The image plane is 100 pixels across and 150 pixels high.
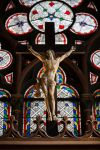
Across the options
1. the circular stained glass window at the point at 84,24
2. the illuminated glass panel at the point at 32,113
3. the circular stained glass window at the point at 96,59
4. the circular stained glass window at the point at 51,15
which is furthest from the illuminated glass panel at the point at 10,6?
the illuminated glass panel at the point at 32,113

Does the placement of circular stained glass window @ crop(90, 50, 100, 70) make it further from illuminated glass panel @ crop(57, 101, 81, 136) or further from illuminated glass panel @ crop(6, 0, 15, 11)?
illuminated glass panel @ crop(6, 0, 15, 11)

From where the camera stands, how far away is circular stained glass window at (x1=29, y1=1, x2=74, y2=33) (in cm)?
1225

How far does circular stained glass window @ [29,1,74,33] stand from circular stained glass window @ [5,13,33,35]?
0.17 meters

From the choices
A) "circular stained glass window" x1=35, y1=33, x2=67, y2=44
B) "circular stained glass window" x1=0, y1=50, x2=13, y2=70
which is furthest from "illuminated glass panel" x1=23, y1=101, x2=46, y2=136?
"circular stained glass window" x1=35, y1=33, x2=67, y2=44

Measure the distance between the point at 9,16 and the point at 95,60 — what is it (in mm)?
2665

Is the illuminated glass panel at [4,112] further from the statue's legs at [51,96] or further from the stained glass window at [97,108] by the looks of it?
the statue's legs at [51,96]

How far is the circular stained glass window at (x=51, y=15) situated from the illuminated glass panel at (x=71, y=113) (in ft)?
7.53

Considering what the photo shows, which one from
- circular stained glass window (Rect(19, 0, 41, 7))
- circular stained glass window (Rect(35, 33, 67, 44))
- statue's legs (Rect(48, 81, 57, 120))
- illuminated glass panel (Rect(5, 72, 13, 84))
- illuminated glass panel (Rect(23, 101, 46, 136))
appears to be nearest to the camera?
statue's legs (Rect(48, 81, 57, 120))

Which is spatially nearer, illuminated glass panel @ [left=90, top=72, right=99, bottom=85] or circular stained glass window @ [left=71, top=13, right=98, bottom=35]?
illuminated glass panel @ [left=90, top=72, right=99, bottom=85]

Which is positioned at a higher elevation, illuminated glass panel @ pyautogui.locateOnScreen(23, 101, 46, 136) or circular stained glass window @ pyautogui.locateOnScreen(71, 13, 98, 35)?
circular stained glass window @ pyautogui.locateOnScreen(71, 13, 98, 35)

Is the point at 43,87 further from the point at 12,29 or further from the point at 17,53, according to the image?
the point at 12,29

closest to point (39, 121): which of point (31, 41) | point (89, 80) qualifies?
point (89, 80)

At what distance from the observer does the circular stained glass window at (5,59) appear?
1141 cm

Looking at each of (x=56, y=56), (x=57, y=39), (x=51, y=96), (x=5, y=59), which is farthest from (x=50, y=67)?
(x=57, y=39)
